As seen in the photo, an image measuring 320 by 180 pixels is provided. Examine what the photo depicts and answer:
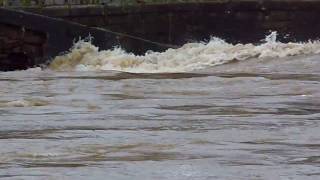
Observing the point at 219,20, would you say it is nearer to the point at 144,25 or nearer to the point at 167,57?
the point at 144,25

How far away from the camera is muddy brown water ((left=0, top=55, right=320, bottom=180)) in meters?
8.57

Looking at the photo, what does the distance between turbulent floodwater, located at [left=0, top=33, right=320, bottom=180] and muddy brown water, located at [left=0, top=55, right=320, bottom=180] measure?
0.04ft

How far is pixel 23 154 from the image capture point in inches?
372

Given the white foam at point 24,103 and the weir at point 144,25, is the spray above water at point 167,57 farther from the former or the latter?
the white foam at point 24,103

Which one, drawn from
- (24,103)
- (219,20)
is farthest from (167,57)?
(24,103)

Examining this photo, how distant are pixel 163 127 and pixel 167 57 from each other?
1367 centimetres

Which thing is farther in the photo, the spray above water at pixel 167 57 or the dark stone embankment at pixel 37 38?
the dark stone embankment at pixel 37 38

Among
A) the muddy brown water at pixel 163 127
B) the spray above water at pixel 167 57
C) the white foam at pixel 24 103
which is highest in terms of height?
the muddy brown water at pixel 163 127

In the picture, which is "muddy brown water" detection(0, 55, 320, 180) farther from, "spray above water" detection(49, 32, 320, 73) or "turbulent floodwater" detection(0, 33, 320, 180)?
"spray above water" detection(49, 32, 320, 73)

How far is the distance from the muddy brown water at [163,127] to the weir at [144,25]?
4.73 m

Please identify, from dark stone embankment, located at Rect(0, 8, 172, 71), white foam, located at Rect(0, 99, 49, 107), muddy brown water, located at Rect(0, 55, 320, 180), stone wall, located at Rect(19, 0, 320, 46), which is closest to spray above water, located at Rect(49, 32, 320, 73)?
dark stone embankment, located at Rect(0, 8, 172, 71)

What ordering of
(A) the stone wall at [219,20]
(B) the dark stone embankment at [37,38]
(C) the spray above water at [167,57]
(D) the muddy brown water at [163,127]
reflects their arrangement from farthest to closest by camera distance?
(A) the stone wall at [219,20] < (B) the dark stone embankment at [37,38] < (C) the spray above water at [167,57] < (D) the muddy brown water at [163,127]

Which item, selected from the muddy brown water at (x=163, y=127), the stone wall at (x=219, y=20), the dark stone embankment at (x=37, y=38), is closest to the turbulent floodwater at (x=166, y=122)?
the muddy brown water at (x=163, y=127)

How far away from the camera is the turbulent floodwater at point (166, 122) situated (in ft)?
28.3
